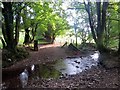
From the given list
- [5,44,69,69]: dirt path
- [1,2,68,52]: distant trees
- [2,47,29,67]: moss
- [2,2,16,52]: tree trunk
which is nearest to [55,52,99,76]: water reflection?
[5,44,69,69]: dirt path

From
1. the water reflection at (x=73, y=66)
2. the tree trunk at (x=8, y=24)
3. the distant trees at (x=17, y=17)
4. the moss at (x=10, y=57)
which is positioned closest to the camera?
the water reflection at (x=73, y=66)

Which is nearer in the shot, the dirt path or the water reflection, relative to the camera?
the water reflection

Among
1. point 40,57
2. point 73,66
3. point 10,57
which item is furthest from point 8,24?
point 73,66

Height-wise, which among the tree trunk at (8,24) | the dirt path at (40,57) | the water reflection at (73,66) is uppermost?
the tree trunk at (8,24)

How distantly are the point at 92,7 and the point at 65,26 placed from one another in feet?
34.4

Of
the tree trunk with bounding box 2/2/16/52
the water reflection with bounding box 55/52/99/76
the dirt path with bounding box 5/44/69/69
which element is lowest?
the dirt path with bounding box 5/44/69/69

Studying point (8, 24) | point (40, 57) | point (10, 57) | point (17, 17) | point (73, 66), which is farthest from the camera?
point (17, 17)

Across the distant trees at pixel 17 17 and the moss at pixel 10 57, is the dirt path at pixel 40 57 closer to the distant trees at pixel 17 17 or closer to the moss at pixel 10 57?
the moss at pixel 10 57

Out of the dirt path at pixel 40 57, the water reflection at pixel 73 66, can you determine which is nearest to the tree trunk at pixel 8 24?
the dirt path at pixel 40 57

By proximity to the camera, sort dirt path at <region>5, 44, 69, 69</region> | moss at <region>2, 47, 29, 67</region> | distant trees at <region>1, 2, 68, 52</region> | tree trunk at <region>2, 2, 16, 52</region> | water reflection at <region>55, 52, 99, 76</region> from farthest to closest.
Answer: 1. distant trees at <region>1, 2, 68, 52</region>
2. tree trunk at <region>2, 2, 16, 52</region>
3. dirt path at <region>5, 44, 69, 69</region>
4. moss at <region>2, 47, 29, 67</region>
5. water reflection at <region>55, 52, 99, 76</region>

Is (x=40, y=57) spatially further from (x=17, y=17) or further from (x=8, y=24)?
(x=17, y=17)

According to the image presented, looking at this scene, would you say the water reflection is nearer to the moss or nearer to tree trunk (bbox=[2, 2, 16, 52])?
the moss

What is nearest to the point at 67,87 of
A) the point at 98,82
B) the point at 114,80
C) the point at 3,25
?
the point at 98,82

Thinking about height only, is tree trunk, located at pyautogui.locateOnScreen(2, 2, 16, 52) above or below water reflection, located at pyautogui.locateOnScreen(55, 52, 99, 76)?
above
